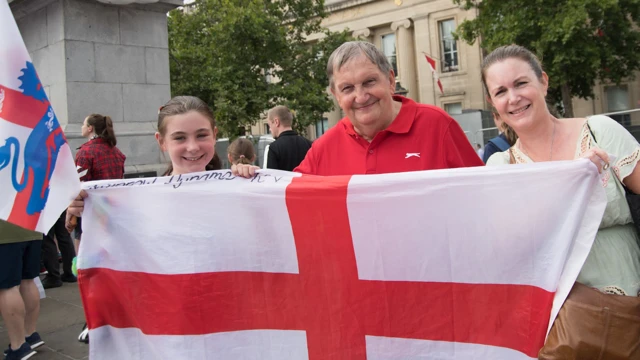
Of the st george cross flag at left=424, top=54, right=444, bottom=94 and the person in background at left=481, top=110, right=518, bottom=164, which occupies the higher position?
the st george cross flag at left=424, top=54, right=444, bottom=94

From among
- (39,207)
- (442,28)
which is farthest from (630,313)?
(442,28)

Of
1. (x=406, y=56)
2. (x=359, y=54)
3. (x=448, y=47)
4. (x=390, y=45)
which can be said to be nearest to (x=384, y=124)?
(x=359, y=54)

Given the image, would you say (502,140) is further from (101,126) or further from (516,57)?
(101,126)

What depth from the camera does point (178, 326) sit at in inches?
101

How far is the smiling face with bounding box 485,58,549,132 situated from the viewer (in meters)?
2.16

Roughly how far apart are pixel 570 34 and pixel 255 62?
43.2 ft

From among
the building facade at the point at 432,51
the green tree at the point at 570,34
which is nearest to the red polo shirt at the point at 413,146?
the green tree at the point at 570,34

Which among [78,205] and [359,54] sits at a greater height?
[359,54]

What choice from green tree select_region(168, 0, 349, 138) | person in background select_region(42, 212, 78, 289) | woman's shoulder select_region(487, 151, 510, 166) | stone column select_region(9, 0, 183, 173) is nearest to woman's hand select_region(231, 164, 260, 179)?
woman's shoulder select_region(487, 151, 510, 166)

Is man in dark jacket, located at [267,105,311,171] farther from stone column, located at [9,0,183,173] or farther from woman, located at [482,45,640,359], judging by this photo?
woman, located at [482,45,640,359]

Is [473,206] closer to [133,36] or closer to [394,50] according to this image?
[133,36]

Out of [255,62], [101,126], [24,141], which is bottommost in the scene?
[24,141]

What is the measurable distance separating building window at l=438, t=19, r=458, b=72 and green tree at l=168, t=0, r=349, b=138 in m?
10.6

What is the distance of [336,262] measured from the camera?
2350mm
